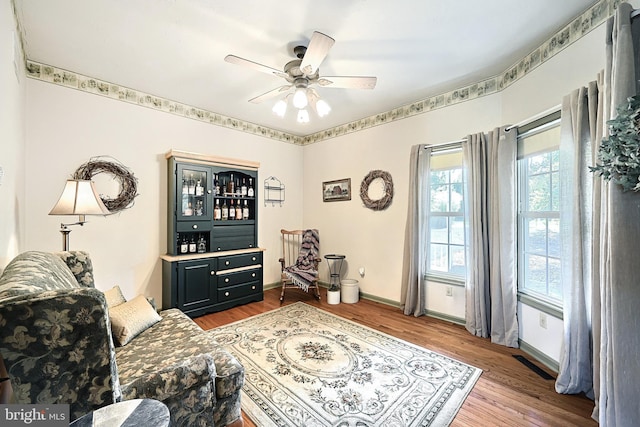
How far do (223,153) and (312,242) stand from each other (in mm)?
1885

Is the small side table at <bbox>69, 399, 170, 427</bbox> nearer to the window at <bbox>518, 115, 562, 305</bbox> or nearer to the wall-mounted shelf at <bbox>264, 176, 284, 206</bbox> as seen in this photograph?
the window at <bbox>518, 115, 562, 305</bbox>

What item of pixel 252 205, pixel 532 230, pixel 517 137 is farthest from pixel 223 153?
pixel 532 230

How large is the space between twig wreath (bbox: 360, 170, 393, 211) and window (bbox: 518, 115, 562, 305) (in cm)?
147

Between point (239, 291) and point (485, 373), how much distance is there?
2.85m

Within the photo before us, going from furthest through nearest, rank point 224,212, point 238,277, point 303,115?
1. point 224,212
2. point 238,277
3. point 303,115

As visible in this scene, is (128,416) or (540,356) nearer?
(128,416)

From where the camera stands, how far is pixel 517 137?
2.53 m

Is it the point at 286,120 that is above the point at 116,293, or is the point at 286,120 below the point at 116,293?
above

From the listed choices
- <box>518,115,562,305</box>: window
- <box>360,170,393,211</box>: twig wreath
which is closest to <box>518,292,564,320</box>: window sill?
<box>518,115,562,305</box>: window

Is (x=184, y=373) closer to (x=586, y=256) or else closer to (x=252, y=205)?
(x=586, y=256)

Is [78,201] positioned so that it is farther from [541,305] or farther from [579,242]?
[541,305]

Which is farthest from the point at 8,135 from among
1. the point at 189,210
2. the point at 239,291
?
the point at 239,291

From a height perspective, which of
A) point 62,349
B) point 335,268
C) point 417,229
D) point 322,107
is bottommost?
point 335,268

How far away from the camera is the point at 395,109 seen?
11.9ft
